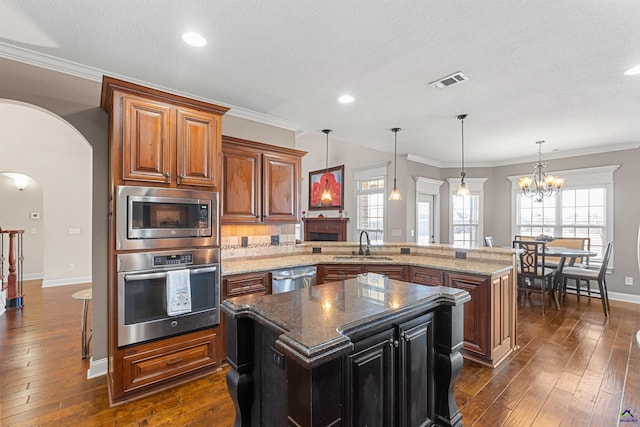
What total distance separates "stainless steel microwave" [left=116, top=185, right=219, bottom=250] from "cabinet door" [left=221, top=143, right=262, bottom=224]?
1.58 ft

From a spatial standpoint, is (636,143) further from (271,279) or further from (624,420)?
(271,279)

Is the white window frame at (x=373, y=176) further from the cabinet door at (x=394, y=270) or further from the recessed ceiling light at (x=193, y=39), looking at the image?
the recessed ceiling light at (x=193, y=39)

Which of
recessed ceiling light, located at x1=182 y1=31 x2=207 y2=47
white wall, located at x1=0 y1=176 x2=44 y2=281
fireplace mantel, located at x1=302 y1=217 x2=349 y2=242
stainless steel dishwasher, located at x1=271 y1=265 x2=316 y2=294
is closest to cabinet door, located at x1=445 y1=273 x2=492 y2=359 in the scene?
stainless steel dishwasher, located at x1=271 y1=265 x2=316 y2=294

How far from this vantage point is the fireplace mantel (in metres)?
7.11

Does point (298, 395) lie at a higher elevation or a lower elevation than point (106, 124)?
lower

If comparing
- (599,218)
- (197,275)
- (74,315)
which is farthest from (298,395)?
(599,218)

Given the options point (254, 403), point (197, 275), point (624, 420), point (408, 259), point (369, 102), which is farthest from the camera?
point (408, 259)

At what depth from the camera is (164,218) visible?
2.44m

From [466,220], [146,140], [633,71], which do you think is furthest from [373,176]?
[146,140]

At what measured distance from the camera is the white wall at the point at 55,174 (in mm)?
5730

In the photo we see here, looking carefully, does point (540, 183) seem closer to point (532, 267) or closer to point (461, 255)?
point (532, 267)

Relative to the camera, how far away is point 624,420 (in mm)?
2010

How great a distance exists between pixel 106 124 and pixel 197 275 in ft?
5.45

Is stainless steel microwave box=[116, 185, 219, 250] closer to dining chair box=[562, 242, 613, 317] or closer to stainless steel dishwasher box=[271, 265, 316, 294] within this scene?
stainless steel dishwasher box=[271, 265, 316, 294]
